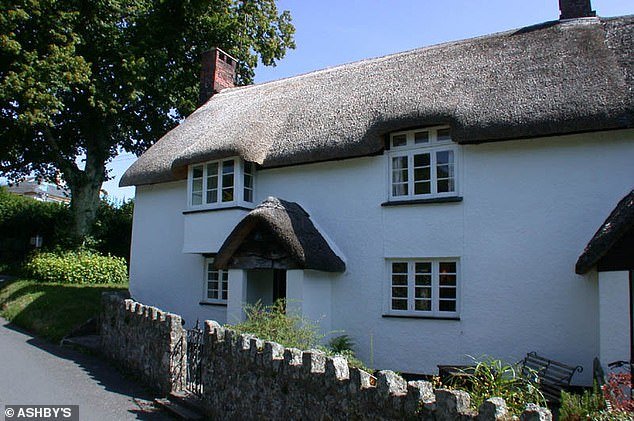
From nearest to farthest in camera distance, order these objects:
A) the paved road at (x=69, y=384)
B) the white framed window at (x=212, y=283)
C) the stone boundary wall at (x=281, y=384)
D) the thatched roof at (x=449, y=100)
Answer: the stone boundary wall at (x=281, y=384)
the paved road at (x=69, y=384)
the thatched roof at (x=449, y=100)
the white framed window at (x=212, y=283)

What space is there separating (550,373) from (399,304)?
321cm

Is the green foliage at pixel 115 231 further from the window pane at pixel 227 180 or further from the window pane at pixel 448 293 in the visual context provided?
the window pane at pixel 448 293

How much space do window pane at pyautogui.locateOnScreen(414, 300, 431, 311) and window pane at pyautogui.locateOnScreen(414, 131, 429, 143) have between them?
3365 mm

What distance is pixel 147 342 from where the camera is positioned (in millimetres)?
10148

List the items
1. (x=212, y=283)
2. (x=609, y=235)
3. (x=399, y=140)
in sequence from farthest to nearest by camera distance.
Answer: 1. (x=212, y=283)
2. (x=399, y=140)
3. (x=609, y=235)

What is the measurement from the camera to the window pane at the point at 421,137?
11133mm

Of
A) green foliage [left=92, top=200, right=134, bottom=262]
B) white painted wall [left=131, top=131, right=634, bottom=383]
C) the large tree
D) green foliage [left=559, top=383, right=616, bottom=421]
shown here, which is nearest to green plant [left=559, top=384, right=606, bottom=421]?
green foliage [left=559, top=383, right=616, bottom=421]

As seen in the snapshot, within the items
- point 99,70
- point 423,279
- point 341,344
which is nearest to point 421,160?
point 423,279

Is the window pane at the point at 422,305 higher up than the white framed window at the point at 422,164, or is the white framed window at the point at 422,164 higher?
the white framed window at the point at 422,164

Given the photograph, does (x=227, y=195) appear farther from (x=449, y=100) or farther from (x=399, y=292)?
(x=449, y=100)

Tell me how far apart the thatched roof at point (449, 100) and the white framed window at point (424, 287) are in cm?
259

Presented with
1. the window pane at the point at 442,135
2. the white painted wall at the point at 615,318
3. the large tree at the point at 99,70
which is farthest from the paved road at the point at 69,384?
the large tree at the point at 99,70

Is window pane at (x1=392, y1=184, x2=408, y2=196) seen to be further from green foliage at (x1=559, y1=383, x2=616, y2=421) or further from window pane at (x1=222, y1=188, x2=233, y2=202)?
green foliage at (x1=559, y1=383, x2=616, y2=421)

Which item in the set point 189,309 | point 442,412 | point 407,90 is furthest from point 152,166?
point 442,412
